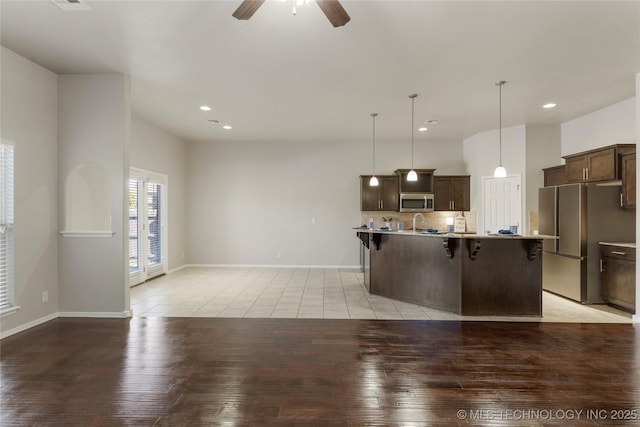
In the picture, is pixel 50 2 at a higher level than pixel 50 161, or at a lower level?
higher

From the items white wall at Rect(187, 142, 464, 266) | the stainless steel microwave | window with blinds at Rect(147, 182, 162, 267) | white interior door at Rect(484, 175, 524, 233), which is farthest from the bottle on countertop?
window with blinds at Rect(147, 182, 162, 267)

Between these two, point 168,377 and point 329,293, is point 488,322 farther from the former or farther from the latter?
point 168,377

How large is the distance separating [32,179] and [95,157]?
0.68 metres

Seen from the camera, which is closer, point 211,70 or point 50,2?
point 50,2

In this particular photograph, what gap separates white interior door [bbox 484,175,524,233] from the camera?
6.29m

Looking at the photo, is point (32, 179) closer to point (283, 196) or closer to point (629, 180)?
point (283, 196)

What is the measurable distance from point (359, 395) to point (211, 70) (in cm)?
379

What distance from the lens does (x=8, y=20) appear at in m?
2.88

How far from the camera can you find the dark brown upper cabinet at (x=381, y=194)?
287 inches

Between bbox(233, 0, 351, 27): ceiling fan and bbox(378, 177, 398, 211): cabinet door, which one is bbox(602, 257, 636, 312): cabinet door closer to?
bbox(378, 177, 398, 211): cabinet door

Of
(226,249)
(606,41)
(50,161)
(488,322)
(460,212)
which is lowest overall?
(488,322)

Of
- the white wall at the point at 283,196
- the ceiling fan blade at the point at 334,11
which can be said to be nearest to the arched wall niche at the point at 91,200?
the white wall at the point at 283,196

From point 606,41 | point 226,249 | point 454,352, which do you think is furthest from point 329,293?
point 606,41

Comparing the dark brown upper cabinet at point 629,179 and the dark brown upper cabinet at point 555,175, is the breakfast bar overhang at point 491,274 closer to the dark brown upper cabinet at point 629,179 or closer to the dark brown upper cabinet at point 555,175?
the dark brown upper cabinet at point 629,179
